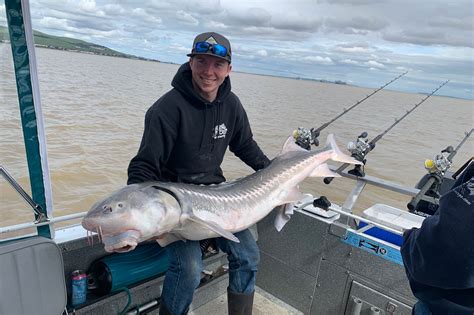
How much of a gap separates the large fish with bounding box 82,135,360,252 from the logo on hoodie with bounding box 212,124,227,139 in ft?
1.30

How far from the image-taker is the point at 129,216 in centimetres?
203

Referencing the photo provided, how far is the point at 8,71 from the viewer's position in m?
2.17

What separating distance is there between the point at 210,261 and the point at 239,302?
0.66 metres

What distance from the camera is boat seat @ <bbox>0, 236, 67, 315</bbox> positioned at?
6.04 feet

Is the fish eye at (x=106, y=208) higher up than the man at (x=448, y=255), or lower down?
lower down

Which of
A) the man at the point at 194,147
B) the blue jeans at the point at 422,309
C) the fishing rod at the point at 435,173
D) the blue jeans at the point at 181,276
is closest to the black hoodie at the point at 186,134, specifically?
the man at the point at 194,147

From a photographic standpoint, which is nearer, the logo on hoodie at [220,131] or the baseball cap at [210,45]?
the baseball cap at [210,45]

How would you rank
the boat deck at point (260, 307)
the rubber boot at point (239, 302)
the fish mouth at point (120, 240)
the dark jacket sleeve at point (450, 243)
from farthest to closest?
the boat deck at point (260, 307) → the rubber boot at point (239, 302) → the fish mouth at point (120, 240) → the dark jacket sleeve at point (450, 243)

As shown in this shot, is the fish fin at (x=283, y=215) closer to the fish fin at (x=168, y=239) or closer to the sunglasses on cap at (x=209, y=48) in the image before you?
the fish fin at (x=168, y=239)

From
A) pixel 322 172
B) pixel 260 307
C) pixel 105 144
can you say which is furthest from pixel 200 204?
pixel 105 144

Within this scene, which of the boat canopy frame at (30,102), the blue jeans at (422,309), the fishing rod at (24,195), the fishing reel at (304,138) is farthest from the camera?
the fishing reel at (304,138)

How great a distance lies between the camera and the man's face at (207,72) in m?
2.78

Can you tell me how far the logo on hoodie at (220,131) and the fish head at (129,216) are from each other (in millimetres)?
889

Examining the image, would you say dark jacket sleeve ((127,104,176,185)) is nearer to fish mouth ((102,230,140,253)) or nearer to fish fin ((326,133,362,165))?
fish mouth ((102,230,140,253))
